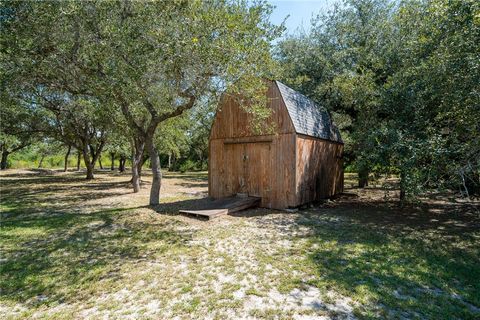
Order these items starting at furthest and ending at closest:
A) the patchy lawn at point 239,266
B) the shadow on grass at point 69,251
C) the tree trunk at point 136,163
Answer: the tree trunk at point 136,163 → the shadow on grass at point 69,251 → the patchy lawn at point 239,266

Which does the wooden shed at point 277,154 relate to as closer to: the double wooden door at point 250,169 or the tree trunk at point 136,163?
the double wooden door at point 250,169

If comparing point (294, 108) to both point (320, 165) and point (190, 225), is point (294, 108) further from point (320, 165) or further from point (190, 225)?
point (190, 225)

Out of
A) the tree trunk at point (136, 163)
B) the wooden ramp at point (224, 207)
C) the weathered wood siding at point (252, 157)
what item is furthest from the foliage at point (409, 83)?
the tree trunk at point (136, 163)

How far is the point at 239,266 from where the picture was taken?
14.7 feet

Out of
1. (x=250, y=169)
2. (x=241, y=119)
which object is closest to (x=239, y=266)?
(x=250, y=169)

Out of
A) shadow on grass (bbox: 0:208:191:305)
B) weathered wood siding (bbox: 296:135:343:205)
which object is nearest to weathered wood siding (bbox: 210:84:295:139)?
weathered wood siding (bbox: 296:135:343:205)

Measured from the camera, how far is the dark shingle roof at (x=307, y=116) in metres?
9.15

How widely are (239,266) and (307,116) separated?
720 cm

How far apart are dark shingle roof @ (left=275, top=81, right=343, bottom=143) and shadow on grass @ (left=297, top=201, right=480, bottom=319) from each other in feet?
10.6

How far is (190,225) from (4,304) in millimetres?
4029

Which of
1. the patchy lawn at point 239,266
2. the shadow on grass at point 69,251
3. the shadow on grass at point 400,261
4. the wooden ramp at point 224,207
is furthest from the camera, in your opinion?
the wooden ramp at point 224,207

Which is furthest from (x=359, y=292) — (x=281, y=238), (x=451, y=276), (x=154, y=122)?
(x=154, y=122)

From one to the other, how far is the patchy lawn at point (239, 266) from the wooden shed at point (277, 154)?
1.45m

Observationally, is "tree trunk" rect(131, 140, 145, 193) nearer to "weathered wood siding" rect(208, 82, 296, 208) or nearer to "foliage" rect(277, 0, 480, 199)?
"weathered wood siding" rect(208, 82, 296, 208)
